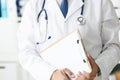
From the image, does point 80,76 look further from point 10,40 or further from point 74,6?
point 10,40

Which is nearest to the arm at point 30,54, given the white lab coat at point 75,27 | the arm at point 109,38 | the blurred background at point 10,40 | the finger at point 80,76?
the white lab coat at point 75,27

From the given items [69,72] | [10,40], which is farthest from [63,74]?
[10,40]

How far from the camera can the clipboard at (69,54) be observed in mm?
1061

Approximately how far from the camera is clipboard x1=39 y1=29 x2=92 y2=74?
1061 millimetres

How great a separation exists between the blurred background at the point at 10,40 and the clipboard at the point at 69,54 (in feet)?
5.11

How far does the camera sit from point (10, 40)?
273cm

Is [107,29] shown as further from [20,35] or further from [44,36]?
[20,35]

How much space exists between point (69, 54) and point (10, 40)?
1710mm

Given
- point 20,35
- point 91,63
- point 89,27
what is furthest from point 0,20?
point 91,63

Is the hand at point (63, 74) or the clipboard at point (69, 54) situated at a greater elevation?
the clipboard at point (69, 54)

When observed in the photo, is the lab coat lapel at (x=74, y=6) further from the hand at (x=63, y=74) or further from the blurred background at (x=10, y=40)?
the blurred background at (x=10, y=40)

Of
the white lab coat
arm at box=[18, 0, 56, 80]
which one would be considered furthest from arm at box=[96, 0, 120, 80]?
arm at box=[18, 0, 56, 80]

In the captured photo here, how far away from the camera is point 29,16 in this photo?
50.4 inches

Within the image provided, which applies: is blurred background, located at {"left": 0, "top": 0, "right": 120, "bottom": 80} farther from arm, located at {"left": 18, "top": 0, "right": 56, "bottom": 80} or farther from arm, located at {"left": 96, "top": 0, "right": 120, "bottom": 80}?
arm, located at {"left": 96, "top": 0, "right": 120, "bottom": 80}
